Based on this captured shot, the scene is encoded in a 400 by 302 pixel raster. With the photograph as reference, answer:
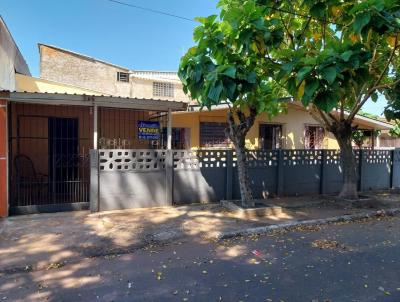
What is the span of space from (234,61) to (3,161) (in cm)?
486

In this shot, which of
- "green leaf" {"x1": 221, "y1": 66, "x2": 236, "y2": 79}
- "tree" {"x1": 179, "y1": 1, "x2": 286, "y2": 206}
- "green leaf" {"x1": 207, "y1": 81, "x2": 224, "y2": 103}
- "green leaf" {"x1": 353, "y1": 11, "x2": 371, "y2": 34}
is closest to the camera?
"green leaf" {"x1": 353, "y1": 11, "x2": 371, "y2": 34}

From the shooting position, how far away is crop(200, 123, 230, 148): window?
11227 millimetres

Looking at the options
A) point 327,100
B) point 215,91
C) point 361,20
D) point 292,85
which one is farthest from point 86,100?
point 361,20

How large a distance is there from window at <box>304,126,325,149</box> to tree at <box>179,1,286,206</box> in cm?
620

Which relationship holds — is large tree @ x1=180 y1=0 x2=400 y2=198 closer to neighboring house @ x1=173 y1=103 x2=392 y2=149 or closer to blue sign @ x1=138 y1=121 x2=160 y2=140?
blue sign @ x1=138 y1=121 x2=160 y2=140

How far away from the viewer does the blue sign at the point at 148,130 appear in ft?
28.3

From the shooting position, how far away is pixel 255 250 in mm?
5289

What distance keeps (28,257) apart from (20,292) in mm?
1115

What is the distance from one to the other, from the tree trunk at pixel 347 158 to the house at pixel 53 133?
4.18m

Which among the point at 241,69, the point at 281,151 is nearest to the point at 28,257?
the point at 241,69

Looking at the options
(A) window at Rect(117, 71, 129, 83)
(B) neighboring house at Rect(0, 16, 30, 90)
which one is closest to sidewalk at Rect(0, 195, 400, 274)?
(B) neighboring house at Rect(0, 16, 30, 90)

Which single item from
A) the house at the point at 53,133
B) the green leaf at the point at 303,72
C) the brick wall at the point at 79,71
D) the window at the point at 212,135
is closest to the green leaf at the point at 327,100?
the green leaf at the point at 303,72

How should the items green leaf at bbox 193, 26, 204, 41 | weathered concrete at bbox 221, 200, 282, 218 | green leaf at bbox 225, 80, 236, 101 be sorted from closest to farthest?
green leaf at bbox 225, 80, 236, 101
green leaf at bbox 193, 26, 204, 41
weathered concrete at bbox 221, 200, 282, 218

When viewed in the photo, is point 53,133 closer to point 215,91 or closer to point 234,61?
point 234,61
